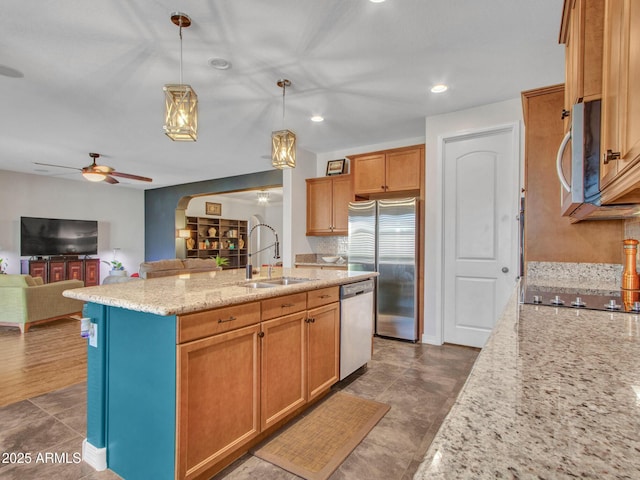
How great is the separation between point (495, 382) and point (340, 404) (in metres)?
2.06

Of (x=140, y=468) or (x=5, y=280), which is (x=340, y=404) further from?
(x=5, y=280)

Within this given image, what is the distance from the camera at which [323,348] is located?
2.51 metres

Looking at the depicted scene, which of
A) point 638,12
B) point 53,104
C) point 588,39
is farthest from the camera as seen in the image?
point 53,104

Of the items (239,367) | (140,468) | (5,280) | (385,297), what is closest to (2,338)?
(5,280)

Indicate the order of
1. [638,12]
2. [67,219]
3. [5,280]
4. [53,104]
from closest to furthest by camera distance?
[638,12], [53,104], [5,280], [67,219]

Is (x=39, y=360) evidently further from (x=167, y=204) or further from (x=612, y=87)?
(x=167, y=204)

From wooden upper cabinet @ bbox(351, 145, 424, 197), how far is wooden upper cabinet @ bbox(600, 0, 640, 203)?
10.9ft

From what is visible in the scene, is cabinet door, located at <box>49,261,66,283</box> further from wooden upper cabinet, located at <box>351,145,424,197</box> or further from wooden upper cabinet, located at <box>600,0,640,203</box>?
wooden upper cabinet, located at <box>600,0,640,203</box>

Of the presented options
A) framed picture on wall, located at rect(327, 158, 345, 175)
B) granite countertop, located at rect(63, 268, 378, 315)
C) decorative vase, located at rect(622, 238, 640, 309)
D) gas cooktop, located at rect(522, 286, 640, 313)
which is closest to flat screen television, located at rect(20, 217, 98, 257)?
framed picture on wall, located at rect(327, 158, 345, 175)

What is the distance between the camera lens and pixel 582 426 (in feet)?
1.67

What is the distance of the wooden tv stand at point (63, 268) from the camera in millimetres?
6891

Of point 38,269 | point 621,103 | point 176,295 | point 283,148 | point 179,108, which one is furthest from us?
point 38,269

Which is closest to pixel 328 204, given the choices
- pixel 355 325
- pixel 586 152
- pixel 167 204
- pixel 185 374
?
pixel 355 325

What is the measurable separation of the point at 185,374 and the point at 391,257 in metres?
3.08
